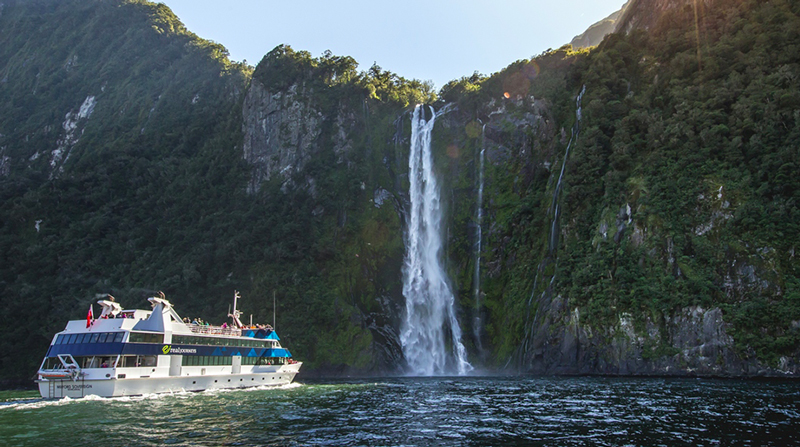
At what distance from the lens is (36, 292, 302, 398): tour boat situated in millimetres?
36000

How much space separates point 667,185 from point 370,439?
139 feet

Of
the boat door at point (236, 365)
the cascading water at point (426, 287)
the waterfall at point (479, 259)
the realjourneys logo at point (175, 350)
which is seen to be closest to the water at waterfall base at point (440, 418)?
the realjourneys logo at point (175, 350)

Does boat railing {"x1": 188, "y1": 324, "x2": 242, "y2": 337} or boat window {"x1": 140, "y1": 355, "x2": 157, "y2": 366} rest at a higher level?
boat railing {"x1": 188, "y1": 324, "x2": 242, "y2": 337}

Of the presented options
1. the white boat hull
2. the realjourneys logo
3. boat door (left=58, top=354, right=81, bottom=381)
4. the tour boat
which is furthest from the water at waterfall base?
the realjourneys logo

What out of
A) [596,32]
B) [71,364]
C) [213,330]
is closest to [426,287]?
[213,330]

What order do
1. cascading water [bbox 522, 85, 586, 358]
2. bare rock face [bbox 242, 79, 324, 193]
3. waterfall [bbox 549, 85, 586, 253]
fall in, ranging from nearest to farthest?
cascading water [bbox 522, 85, 586, 358], waterfall [bbox 549, 85, 586, 253], bare rock face [bbox 242, 79, 324, 193]

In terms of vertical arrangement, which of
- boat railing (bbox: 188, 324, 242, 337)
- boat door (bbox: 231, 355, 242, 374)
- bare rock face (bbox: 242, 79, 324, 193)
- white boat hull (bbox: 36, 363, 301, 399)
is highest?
bare rock face (bbox: 242, 79, 324, 193)

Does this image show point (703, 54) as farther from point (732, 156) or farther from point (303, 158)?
point (303, 158)

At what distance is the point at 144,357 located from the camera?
126 ft

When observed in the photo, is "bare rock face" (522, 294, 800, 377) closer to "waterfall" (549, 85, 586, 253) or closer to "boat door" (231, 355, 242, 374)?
"waterfall" (549, 85, 586, 253)

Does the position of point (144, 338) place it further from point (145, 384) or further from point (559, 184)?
point (559, 184)

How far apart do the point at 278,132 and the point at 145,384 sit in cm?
5537

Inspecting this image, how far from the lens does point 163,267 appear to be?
77.6 metres

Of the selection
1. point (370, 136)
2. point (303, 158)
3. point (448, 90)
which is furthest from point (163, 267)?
point (448, 90)
